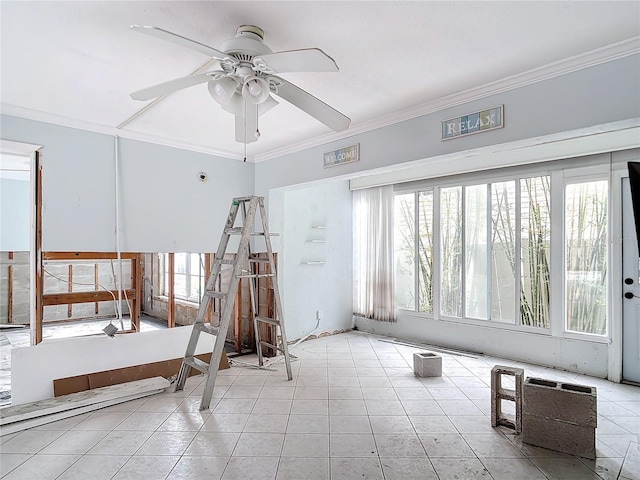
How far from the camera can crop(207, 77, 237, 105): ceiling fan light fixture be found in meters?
1.99

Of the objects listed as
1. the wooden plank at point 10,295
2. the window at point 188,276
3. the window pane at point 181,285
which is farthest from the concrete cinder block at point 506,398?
the wooden plank at point 10,295

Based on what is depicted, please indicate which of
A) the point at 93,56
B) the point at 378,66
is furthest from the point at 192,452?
the point at 378,66

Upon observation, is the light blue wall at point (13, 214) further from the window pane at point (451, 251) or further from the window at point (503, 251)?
the window pane at point (451, 251)

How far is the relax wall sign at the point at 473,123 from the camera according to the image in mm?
2697

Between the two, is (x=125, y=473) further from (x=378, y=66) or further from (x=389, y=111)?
(x=389, y=111)

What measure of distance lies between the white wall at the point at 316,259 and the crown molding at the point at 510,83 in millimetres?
1581

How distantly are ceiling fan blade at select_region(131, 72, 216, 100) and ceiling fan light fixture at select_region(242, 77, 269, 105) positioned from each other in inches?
7.6

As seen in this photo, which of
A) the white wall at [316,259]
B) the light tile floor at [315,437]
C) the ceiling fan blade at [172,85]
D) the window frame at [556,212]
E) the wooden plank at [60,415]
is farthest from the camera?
the white wall at [316,259]

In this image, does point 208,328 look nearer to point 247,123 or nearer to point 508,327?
point 247,123

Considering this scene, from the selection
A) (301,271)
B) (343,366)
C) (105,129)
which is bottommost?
(343,366)

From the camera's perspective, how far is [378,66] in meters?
2.39

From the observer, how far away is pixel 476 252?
4754 mm

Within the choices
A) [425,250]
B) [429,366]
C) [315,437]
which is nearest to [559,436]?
[429,366]

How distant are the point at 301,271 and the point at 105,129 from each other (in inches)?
115
